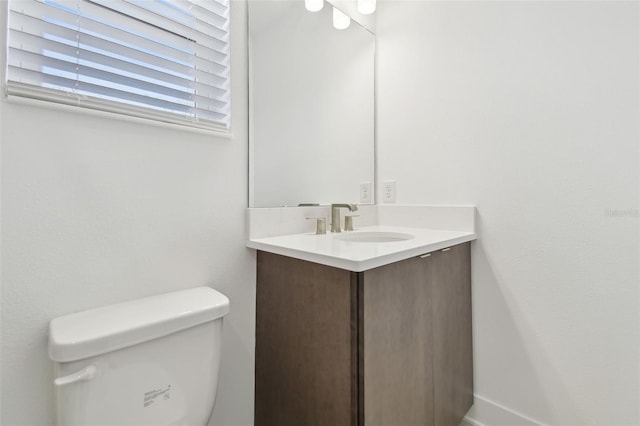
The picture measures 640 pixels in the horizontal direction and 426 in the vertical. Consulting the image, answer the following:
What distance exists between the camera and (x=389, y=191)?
5.24 ft

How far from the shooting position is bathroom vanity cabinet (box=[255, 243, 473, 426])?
0.81 m

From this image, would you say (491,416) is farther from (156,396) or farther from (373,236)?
(156,396)

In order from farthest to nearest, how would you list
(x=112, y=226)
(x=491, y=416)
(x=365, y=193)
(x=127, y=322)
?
(x=365, y=193) → (x=491, y=416) → (x=112, y=226) → (x=127, y=322)

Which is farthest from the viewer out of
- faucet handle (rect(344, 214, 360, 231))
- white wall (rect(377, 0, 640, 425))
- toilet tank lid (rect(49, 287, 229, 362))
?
faucet handle (rect(344, 214, 360, 231))

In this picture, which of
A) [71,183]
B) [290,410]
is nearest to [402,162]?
[290,410]

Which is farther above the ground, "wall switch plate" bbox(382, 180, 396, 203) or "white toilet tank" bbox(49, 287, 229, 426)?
"wall switch plate" bbox(382, 180, 396, 203)

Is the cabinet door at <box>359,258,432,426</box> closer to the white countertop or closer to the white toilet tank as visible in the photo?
the white countertop

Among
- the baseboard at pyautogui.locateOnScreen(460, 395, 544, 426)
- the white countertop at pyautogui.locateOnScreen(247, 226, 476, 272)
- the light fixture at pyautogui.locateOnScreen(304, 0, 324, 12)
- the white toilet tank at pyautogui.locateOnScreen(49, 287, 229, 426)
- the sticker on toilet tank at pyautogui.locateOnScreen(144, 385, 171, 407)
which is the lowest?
the baseboard at pyautogui.locateOnScreen(460, 395, 544, 426)

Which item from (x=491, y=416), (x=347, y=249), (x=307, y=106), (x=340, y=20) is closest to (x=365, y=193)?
(x=307, y=106)

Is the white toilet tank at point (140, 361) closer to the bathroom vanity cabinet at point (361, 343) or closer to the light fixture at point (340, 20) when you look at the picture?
the bathroom vanity cabinet at point (361, 343)

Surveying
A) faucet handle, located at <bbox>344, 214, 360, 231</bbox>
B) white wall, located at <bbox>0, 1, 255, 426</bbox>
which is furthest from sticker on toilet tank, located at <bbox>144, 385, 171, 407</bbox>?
faucet handle, located at <bbox>344, 214, 360, 231</bbox>

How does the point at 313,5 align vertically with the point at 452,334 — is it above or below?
above

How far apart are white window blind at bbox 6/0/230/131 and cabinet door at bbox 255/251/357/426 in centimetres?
60

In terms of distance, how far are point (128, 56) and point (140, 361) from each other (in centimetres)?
84
